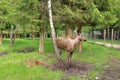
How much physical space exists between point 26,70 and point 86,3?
5.86 m

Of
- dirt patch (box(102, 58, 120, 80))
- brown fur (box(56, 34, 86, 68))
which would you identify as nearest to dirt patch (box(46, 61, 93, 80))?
brown fur (box(56, 34, 86, 68))

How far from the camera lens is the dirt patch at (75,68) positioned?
11445 millimetres

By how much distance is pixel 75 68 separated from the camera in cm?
1239

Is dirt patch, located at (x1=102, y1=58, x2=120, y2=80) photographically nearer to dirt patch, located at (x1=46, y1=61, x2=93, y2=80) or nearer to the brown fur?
dirt patch, located at (x1=46, y1=61, x2=93, y2=80)

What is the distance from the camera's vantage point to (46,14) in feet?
50.2

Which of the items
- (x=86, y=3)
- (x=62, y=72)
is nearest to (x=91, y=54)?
(x=86, y=3)

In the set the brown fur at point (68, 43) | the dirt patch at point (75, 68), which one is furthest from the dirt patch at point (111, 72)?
the brown fur at point (68, 43)

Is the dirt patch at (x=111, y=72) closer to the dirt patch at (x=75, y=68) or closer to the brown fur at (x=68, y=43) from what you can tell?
the dirt patch at (x=75, y=68)

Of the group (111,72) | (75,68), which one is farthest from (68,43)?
(111,72)

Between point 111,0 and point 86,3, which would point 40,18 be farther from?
point 111,0

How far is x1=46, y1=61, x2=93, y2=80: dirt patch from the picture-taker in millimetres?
11445

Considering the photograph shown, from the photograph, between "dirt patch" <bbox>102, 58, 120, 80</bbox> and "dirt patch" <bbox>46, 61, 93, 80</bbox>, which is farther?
"dirt patch" <bbox>46, 61, 93, 80</bbox>

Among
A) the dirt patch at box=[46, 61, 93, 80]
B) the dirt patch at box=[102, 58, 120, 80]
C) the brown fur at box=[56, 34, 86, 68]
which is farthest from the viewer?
→ the brown fur at box=[56, 34, 86, 68]

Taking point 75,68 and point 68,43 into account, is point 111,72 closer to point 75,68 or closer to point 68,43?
point 75,68
